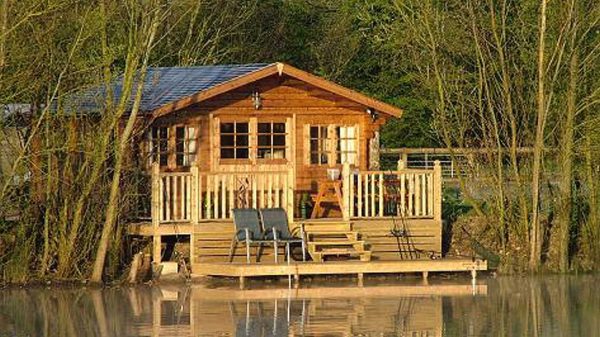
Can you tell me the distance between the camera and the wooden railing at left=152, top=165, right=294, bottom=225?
25453mm

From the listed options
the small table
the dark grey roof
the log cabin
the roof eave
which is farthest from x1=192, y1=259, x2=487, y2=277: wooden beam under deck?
the dark grey roof

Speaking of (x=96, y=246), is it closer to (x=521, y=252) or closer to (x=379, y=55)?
(x=521, y=252)

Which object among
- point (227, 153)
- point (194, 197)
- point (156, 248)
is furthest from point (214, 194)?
point (227, 153)

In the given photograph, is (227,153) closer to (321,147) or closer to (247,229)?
(321,147)

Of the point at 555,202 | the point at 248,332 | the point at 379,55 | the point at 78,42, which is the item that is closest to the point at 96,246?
the point at 78,42

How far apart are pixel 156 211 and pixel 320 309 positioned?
15.6ft

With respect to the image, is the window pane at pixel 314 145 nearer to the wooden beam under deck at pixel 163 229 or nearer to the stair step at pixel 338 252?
the stair step at pixel 338 252

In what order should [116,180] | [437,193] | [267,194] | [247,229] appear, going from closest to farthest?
[116,180], [247,229], [267,194], [437,193]

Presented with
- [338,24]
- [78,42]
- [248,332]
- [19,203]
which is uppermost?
[338,24]

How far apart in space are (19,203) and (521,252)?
26.7 feet

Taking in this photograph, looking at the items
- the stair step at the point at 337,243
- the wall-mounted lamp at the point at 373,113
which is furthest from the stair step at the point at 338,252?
the wall-mounted lamp at the point at 373,113

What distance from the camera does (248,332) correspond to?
19.3 meters

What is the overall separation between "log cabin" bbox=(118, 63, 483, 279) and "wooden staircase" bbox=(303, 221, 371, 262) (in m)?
0.02

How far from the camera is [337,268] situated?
81.0 ft
